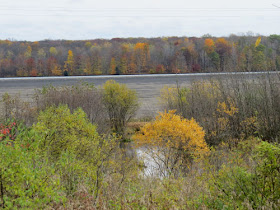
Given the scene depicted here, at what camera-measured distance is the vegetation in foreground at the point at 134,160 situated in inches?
228

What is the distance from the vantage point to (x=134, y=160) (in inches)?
643

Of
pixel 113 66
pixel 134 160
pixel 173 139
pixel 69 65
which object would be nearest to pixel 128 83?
pixel 113 66

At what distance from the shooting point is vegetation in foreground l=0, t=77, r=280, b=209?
580 cm

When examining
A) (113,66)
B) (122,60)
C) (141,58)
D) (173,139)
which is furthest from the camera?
(141,58)

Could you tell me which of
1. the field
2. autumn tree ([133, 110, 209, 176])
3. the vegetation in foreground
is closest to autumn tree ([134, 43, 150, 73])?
the field

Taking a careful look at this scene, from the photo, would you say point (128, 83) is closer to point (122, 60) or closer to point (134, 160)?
point (122, 60)

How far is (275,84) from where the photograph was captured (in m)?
25.7

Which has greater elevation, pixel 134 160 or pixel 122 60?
pixel 122 60

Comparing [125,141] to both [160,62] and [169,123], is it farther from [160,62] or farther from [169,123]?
[160,62]

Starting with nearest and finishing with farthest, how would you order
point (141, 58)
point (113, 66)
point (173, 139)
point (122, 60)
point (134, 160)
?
point (134, 160), point (173, 139), point (113, 66), point (122, 60), point (141, 58)

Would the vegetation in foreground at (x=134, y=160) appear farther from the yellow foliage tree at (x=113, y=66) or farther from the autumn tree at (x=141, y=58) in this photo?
the autumn tree at (x=141, y=58)

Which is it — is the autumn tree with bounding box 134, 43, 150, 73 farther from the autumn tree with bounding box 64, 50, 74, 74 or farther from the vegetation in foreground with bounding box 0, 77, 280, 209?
the vegetation in foreground with bounding box 0, 77, 280, 209

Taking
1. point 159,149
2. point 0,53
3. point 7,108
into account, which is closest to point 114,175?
point 159,149

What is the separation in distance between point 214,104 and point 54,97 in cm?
1462
